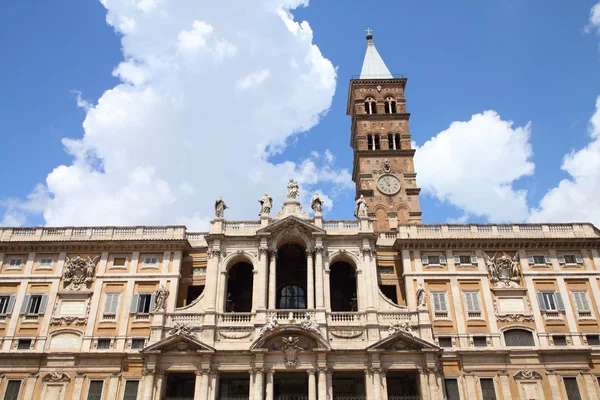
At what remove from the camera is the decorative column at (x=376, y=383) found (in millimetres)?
34844

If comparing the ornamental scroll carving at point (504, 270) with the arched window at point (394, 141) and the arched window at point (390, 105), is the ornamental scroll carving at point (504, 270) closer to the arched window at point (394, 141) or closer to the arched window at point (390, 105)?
the arched window at point (394, 141)

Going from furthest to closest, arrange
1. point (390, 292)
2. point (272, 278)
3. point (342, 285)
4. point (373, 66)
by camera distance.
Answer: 1. point (373, 66)
2. point (342, 285)
3. point (390, 292)
4. point (272, 278)

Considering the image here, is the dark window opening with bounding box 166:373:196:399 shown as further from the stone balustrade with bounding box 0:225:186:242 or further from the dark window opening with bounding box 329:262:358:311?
the dark window opening with bounding box 329:262:358:311

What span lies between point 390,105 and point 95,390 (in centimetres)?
4166

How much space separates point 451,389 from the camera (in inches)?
1436

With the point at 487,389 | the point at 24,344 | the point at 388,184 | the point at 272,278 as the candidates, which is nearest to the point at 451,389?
the point at 487,389

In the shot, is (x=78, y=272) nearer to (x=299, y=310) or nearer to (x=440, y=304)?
(x=299, y=310)

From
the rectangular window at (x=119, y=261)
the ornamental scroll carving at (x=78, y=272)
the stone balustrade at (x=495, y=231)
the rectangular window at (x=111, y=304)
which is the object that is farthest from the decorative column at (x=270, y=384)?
the ornamental scroll carving at (x=78, y=272)

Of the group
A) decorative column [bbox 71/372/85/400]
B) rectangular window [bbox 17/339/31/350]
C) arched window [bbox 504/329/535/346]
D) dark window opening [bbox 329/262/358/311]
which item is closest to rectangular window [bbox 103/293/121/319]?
decorative column [bbox 71/372/85/400]

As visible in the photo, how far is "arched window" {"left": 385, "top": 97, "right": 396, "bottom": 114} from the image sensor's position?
199 feet

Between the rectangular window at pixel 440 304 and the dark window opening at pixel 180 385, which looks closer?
the dark window opening at pixel 180 385

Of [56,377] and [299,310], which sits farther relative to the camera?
[299,310]

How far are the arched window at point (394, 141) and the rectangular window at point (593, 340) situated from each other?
26.9 m

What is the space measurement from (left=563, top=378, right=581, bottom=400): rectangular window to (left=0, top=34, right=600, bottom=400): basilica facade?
0.07 meters
